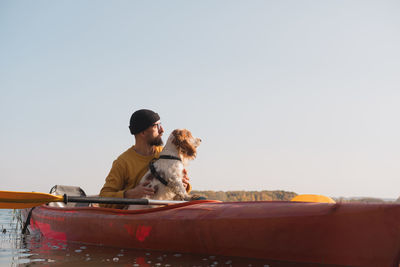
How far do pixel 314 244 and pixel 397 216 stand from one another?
610mm

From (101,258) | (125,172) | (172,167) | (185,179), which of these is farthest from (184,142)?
(101,258)

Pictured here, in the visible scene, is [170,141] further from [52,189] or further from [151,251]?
[52,189]

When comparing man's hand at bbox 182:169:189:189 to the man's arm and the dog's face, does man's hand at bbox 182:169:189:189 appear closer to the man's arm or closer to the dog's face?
the dog's face

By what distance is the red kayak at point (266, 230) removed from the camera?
273cm

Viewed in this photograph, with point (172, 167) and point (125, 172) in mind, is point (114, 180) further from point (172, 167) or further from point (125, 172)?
point (172, 167)

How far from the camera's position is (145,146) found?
5059mm

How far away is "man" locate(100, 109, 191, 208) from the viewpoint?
189 inches

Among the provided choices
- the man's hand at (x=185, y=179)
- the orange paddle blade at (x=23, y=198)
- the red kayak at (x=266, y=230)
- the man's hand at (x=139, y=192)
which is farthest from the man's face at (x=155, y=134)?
the orange paddle blade at (x=23, y=198)

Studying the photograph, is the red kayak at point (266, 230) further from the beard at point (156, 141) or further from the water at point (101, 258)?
the beard at point (156, 141)

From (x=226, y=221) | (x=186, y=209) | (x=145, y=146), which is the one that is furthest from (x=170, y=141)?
(x=226, y=221)

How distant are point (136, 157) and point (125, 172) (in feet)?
0.76

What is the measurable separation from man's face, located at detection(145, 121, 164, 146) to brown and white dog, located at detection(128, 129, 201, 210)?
170 millimetres

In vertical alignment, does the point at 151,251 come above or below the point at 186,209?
below

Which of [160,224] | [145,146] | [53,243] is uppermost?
[145,146]
